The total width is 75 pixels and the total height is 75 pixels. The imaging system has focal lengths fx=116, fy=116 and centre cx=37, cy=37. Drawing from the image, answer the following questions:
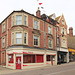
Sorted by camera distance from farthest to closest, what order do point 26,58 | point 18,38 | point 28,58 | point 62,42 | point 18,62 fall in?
point 62,42
point 28,58
point 26,58
point 18,38
point 18,62

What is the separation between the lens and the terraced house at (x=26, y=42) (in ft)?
68.2

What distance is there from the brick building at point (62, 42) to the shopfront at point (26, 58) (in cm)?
514

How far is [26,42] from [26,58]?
117 inches

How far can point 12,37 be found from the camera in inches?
861

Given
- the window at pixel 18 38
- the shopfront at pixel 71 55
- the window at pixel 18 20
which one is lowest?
the shopfront at pixel 71 55

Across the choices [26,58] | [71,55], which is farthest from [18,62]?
[71,55]

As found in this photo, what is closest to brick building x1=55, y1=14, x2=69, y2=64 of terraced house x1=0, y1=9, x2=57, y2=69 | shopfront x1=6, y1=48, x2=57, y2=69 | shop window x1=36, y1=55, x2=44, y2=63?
terraced house x1=0, y1=9, x2=57, y2=69

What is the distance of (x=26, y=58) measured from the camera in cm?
2164

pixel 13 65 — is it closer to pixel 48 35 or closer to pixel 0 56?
pixel 0 56

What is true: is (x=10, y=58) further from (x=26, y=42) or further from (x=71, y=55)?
(x=71, y=55)

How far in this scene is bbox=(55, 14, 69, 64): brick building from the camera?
3144 cm

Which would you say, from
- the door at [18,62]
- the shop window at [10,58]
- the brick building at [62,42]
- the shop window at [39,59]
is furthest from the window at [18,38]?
the brick building at [62,42]

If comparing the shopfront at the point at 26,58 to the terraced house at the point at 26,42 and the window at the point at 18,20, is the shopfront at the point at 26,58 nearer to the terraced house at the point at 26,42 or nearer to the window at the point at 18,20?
the terraced house at the point at 26,42

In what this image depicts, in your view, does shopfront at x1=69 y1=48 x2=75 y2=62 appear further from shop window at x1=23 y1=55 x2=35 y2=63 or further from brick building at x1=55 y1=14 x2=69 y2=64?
shop window at x1=23 y1=55 x2=35 y2=63
